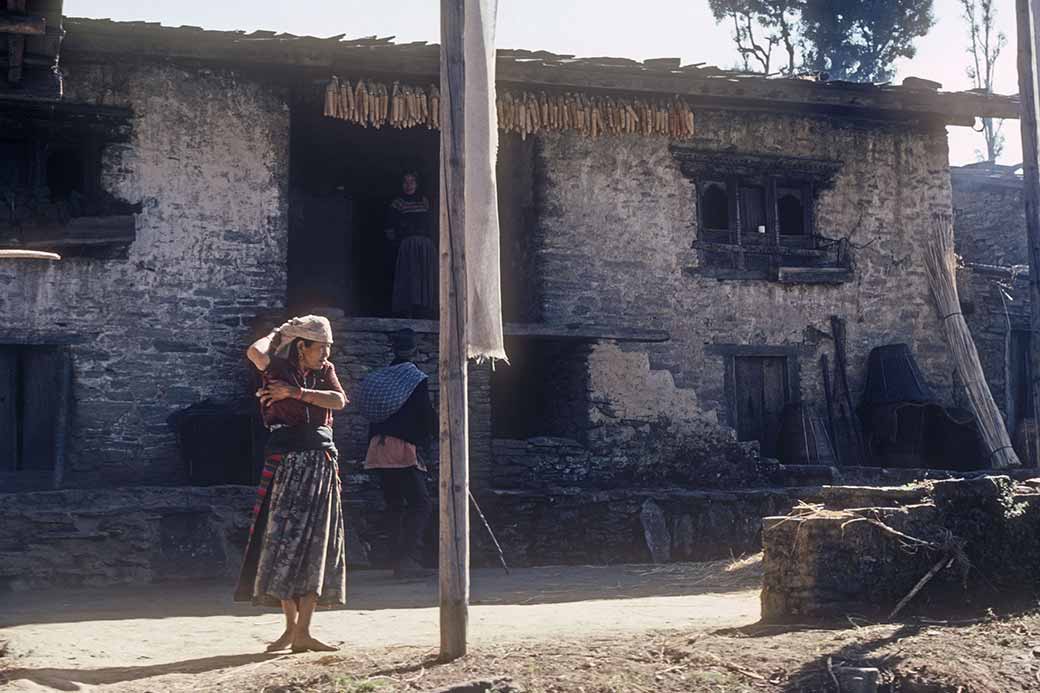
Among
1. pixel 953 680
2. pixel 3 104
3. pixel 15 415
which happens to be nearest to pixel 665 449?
pixel 15 415

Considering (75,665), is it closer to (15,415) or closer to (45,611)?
(45,611)

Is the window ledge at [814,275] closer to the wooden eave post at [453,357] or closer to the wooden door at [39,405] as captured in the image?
the wooden door at [39,405]

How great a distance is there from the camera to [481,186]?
5664mm

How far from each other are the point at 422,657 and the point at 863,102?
34.2ft

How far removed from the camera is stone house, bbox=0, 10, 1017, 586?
1127 cm

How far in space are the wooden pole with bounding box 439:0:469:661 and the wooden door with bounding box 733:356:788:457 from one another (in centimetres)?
876

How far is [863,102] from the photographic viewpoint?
45.4ft

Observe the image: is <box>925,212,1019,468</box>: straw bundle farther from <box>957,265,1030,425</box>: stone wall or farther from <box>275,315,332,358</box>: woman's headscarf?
<box>275,315,332,358</box>: woman's headscarf

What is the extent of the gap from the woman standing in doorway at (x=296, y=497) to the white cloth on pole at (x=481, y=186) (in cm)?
77

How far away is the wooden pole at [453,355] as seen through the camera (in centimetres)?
527

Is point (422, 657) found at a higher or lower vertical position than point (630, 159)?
lower

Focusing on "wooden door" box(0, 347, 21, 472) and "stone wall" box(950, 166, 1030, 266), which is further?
"stone wall" box(950, 166, 1030, 266)

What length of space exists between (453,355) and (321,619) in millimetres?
2125

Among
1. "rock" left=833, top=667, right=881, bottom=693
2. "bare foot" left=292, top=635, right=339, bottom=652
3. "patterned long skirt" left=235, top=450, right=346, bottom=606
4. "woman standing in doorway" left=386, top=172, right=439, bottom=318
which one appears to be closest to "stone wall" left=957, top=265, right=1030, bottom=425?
"woman standing in doorway" left=386, top=172, right=439, bottom=318
